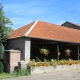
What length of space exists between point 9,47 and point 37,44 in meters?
4.14

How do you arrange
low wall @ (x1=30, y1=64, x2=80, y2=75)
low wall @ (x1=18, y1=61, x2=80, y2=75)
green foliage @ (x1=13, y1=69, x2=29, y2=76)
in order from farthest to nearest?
low wall @ (x1=30, y1=64, x2=80, y2=75), low wall @ (x1=18, y1=61, x2=80, y2=75), green foliage @ (x1=13, y1=69, x2=29, y2=76)

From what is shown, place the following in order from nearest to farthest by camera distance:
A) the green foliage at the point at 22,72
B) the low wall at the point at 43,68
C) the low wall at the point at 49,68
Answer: the green foliage at the point at 22,72
the low wall at the point at 43,68
the low wall at the point at 49,68

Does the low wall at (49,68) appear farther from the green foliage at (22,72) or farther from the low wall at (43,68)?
the green foliage at (22,72)

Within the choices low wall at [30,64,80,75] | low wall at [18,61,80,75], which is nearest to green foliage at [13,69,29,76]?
low wall at [18,61,80,75]

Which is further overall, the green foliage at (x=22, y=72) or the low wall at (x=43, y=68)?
the low wall at (x=43, y=68)

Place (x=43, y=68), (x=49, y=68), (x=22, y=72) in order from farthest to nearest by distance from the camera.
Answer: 1. (x=49, y=68)
2. (x=43, y=68)
3. (x=22, y=72)

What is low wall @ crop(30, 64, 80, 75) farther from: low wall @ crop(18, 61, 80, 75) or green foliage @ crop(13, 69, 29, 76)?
green foliage @ crop(13, 69, 29, 76)

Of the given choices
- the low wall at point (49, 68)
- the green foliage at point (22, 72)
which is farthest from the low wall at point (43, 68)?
the green foliage at point (22, 72)

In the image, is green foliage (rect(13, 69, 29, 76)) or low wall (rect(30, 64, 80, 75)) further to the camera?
low wall (rect(30, 64, 80, 75))

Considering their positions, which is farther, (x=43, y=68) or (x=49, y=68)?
(x=49, y=68)

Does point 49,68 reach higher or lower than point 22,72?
higher

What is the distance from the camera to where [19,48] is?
16.7m

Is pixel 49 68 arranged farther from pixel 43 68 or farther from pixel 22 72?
pixel 22 72

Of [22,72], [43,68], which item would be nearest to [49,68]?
[43,68]
